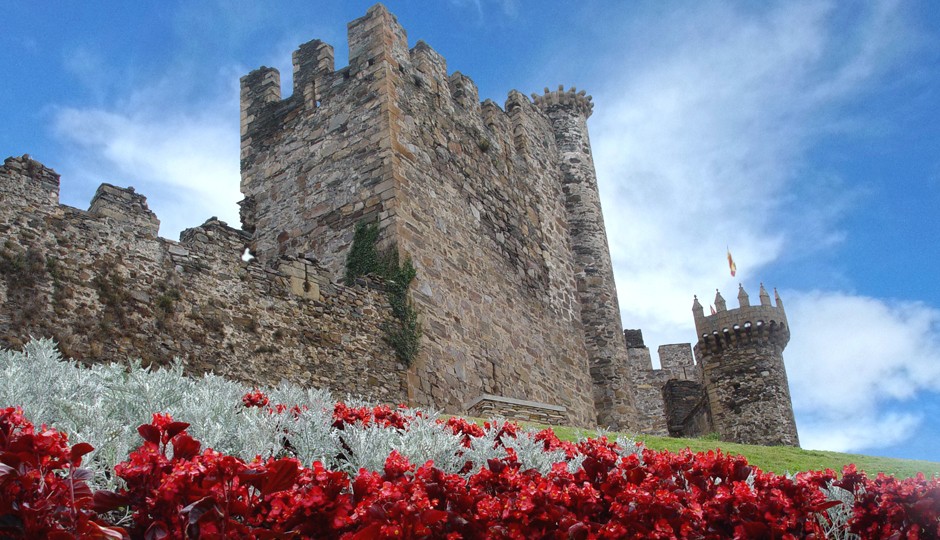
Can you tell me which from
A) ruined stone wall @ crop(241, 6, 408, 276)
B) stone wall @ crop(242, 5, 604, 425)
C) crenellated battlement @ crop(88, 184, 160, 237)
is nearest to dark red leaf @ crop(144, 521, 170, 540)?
crenellated battlement @ crop(88, 184, 160, 237)

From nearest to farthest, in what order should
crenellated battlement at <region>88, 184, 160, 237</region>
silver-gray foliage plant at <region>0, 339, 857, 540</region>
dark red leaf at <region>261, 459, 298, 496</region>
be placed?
1. dark red leaf at <region>261, 459, 298, 496</region>
2. silver-gray foliage plant at <region>0, 339, 857, 540</region>
3. crenellated battlement at <region>88, 184, 160, 237</region>

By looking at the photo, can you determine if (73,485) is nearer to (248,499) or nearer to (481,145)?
(248,499)

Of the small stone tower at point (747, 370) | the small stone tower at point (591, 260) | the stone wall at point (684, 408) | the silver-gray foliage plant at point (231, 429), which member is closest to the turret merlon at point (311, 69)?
the small stone tower at point (591, 260)

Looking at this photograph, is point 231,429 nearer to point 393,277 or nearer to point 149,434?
point 149,434

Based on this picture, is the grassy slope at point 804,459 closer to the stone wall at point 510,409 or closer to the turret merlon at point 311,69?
the stone wall at point 510,409

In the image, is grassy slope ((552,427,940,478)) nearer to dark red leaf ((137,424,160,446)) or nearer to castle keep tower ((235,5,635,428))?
castle keep tower ((235,5,635,428))

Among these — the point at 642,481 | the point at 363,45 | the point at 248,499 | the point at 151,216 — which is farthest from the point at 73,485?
the point at 363,45

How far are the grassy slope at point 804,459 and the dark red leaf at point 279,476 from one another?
5.22m

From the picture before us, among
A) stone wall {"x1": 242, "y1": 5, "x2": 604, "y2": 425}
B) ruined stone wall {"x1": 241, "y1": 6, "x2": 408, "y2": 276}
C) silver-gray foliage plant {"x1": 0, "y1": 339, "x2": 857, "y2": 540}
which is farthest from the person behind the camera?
ruined stone wall {"x1": 241, "y1": 6, "x2": 408, "y2": 276}

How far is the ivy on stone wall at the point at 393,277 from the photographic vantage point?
1424 cm

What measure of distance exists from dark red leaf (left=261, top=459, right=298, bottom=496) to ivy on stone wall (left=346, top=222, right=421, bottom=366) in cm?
974

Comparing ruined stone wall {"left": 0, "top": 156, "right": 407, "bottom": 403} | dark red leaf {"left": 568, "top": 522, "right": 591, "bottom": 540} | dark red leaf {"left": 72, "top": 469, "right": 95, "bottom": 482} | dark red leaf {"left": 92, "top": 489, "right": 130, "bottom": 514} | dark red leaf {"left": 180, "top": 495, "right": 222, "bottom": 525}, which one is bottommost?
dark red leaf {"left": 568, "top": 522, "right": 591, "bottom": 540}

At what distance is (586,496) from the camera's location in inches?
198

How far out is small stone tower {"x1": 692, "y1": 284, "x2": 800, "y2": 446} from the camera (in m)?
28.2
